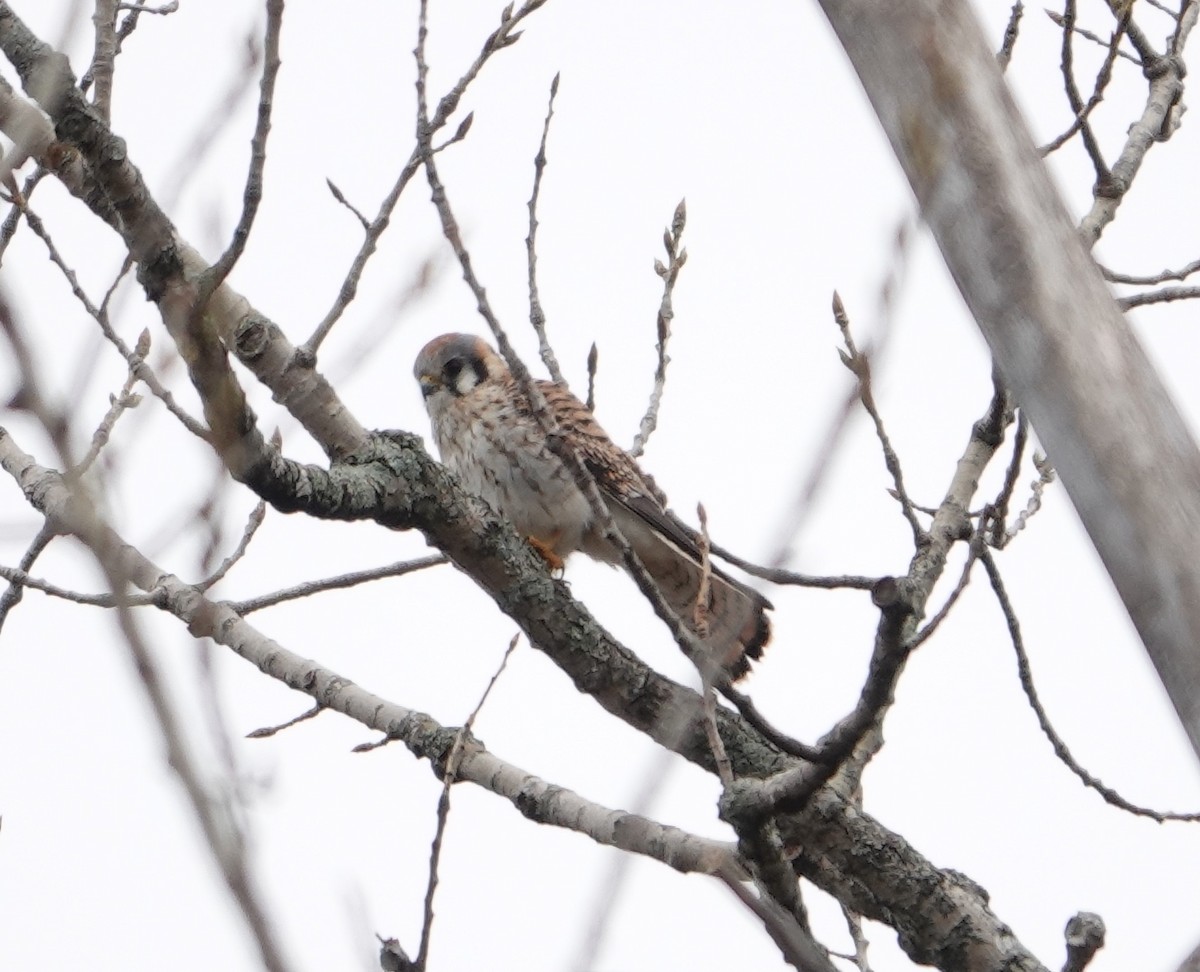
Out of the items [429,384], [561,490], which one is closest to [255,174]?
[561,490]

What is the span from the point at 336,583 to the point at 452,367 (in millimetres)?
2461

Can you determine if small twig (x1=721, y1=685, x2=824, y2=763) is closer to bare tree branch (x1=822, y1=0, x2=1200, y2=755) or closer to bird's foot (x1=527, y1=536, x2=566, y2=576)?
bare tree branch (x1=822, y1=0, x2=1200, y2=755)

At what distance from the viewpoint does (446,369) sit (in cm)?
579

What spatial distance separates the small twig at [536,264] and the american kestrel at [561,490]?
1.08 meters

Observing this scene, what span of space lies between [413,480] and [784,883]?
995 millimetres

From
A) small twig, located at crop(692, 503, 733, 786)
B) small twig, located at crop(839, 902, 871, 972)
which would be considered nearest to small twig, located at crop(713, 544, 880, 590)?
small twig, located at crop(692, 503, 733, 786)

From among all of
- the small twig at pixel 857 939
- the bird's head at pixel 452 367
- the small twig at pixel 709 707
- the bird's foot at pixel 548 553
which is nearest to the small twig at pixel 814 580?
Answer: the small twig at pixel 709 707

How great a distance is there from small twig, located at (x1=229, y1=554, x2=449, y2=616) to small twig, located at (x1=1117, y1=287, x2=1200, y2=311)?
1644mm

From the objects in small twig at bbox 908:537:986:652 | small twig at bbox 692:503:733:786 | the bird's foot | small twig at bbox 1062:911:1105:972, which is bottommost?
small twig at bbox 1062:911:1105:972

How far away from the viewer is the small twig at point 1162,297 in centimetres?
345

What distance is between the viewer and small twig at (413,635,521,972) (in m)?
2.35

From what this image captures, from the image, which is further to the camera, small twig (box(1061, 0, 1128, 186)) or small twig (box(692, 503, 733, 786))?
small twig (box(1061, 0, 1128, 186))

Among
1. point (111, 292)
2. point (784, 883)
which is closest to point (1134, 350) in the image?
point (784, 883)

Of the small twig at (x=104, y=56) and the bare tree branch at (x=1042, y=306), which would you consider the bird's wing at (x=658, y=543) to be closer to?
the small twig at (x=104, y=56)
